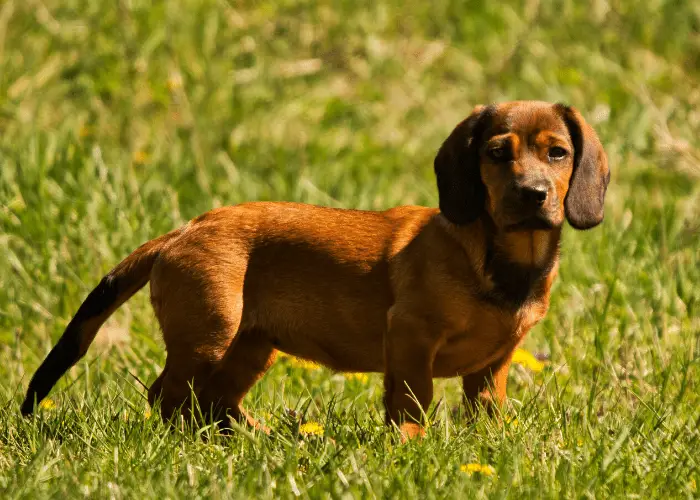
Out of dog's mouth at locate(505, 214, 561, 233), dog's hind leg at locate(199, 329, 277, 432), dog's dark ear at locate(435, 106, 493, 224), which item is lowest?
dog's hind leg at locate(199, 329, 277, 432)

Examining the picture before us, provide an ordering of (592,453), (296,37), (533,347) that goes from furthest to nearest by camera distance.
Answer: (296,37) → (533,347) → (592,453)

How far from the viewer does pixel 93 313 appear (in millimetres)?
4074

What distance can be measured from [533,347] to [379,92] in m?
4.20

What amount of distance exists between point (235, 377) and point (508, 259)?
1127 millimetres

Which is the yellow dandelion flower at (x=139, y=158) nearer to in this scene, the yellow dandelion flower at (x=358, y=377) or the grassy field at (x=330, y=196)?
the grassy field at (x=330, y=196)

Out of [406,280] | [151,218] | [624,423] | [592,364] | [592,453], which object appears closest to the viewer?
[592,453]

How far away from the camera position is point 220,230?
13.3 ft

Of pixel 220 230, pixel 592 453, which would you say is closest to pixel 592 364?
pixel 592 453

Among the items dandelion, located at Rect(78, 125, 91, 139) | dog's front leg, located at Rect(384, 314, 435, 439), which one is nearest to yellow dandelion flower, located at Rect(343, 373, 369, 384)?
dog's front leg, located at Rect(384, 314, 435, 439)

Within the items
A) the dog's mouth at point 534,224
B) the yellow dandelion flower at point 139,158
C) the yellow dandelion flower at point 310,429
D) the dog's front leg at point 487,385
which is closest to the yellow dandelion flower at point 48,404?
the yellow dandelion flower at point 310,429

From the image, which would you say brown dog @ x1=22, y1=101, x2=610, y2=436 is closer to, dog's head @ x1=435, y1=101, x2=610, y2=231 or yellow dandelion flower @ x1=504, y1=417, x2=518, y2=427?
dog's head @ x1=435, y1=101, x2=610, y2=231

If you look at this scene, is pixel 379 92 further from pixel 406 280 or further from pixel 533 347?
pixel 406 280

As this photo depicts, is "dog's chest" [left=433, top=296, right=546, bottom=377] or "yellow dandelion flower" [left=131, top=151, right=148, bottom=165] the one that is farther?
"yellow dandelion flower" [left=131, top=151, right=148, bottom=165]

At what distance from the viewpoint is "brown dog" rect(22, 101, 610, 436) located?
376 cm
